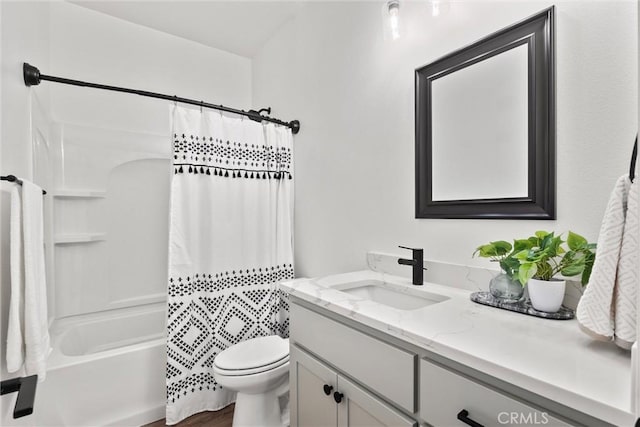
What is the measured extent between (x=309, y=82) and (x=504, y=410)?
6.90 ft

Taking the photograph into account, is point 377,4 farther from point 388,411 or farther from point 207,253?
point 388,411

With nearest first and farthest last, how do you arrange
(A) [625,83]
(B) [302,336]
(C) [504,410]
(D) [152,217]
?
(C) [504,410] → (A) [625,83] → (B) [302,336] → (D) [152,217]

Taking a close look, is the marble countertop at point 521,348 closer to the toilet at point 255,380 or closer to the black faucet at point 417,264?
the black faucet at point 417,264

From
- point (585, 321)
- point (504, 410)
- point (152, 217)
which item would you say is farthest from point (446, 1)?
point (152, 217)

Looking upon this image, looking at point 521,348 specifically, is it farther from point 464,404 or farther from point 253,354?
point 253,354

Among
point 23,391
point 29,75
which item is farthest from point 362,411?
point 29,75

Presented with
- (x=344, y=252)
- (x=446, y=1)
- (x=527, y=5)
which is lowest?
(x=344, y=252)

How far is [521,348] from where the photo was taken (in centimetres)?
73

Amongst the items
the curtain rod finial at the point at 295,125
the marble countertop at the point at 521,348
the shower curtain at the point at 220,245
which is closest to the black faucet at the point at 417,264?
the marble countertop at the point at 521,348

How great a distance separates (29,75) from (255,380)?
1829 millimetres

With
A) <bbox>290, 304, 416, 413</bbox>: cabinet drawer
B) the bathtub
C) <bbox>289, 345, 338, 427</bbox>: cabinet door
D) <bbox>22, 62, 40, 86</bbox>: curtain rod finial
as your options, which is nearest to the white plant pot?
<bbox>290, 304, 416, 413</bbox>: cabinet drawer

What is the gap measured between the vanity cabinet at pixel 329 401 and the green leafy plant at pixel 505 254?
1.82 ft

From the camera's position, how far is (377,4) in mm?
1699

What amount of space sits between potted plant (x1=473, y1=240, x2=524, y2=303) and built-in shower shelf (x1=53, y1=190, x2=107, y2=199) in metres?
2.62
